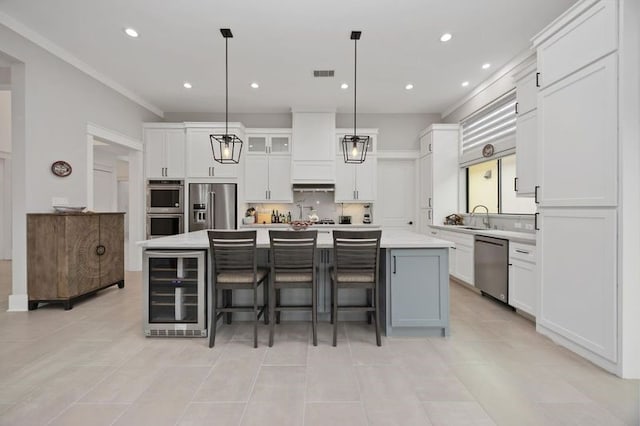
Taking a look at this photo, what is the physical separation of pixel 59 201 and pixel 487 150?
5862 millimetres

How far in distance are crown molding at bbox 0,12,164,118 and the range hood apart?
319cm

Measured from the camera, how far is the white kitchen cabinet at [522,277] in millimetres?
3098

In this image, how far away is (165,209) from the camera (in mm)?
5605

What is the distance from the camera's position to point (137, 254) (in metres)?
5.74

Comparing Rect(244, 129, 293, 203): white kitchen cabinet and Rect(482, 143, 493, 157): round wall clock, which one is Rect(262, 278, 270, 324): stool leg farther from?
Rect(482, 143, 493, 157): round wall clock

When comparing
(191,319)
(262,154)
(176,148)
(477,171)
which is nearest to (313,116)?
(262,154)

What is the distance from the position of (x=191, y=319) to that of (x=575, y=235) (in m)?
3.37

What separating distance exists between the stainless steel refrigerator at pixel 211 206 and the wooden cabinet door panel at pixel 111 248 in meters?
1.29

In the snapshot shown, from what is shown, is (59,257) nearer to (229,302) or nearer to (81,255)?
(81,255)

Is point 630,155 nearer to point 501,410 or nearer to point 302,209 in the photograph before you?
point 501,410

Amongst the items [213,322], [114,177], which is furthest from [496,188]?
[114,177]

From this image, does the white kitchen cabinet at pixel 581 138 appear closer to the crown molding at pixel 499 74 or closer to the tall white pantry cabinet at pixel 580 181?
the tall white pantry cabinet at pixel 580 181

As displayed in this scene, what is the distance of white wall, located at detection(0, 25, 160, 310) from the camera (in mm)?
3375

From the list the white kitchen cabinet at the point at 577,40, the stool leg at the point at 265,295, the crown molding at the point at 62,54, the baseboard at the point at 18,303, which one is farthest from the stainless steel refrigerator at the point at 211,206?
the white kitchen cabinet at the point at 577,40
